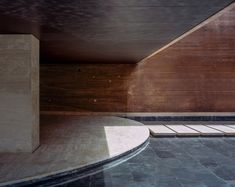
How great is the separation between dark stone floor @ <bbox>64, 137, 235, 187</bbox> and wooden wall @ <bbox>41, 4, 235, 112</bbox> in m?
3.88

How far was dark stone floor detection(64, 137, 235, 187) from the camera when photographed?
347 cm

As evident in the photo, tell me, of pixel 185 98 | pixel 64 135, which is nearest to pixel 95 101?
pixel 185 98

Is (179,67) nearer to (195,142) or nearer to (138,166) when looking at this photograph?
(195,142)

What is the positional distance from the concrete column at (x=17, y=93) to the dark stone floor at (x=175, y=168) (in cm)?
137

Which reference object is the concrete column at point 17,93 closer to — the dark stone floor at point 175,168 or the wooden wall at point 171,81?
the dark stone floor at point 175,168

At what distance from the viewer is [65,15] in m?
2.97

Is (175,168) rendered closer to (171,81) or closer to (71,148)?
(71,148)

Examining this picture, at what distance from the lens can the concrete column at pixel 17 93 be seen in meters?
4.31

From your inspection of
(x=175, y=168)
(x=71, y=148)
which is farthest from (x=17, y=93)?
(x=175, y=168)

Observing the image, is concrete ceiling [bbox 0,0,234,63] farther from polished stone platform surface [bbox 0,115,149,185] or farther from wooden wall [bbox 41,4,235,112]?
wooden wall [bbox 41,4,235,112]

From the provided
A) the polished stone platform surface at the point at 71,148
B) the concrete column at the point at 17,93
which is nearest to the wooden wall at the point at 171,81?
the polished stone platform surface at the point at 71,148

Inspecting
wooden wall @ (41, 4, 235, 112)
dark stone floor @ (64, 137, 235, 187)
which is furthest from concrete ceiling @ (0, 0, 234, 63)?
wooden wall @ (41, 4, 235, 112)

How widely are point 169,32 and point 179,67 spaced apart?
218 inches

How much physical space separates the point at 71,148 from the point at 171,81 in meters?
5.51
